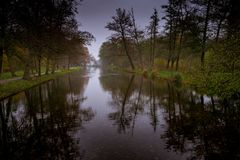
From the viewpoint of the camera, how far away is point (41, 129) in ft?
27.3

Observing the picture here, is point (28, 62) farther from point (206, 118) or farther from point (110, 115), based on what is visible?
point (206, 118)

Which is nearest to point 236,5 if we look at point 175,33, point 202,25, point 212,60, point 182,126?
point 202,25

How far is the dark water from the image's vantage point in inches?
239

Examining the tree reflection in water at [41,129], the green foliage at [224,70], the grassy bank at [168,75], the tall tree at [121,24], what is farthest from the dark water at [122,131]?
the tall tree at [121,24]

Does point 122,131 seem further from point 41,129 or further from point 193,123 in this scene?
point 41,129

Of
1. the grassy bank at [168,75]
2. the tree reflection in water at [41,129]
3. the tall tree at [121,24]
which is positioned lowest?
the tree reflection in water at [41,129]

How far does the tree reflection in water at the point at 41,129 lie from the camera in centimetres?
617

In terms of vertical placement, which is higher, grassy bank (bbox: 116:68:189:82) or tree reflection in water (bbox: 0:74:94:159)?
grassy bank (bbox: 116:68:189:82)

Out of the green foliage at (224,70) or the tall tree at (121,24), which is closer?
the green foliage at (224,70)

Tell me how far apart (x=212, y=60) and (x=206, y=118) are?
6.09 m

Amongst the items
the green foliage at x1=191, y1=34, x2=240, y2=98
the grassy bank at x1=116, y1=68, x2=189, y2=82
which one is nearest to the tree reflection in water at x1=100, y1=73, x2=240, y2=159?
the green foliage at x1=191, y1=34, x2=240, y2=98

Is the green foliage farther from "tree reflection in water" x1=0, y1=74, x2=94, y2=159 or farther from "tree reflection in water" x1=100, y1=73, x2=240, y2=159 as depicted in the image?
"tree reflection in water" x1=0, y1=74, x2=94, y2=159

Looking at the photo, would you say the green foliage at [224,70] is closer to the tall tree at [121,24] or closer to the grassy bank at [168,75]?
the grassy bank at [168,75]

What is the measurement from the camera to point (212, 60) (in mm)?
13711
